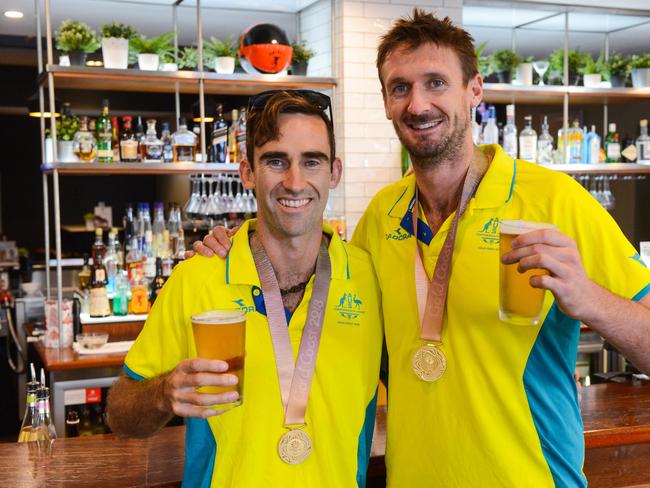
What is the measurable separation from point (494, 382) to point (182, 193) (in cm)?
907

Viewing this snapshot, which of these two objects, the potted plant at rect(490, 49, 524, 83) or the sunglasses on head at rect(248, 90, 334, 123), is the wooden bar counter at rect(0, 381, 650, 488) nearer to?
the sunglasses on head at rect(248, 90, 334, 123)

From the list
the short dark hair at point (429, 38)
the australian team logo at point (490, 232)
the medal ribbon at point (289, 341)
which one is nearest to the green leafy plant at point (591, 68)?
the short dark hair at point (429, 38)

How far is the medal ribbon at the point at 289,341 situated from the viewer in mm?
1844

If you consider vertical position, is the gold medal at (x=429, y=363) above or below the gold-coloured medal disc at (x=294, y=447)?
above

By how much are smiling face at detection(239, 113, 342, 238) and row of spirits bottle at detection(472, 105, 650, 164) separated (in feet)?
12.3

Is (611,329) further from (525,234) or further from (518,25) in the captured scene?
(518,25)

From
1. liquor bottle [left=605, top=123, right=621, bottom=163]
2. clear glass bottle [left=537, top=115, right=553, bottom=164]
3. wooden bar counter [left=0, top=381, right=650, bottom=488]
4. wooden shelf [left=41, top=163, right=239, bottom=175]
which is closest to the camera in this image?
wooden bar counter [left=0, top=381, right=650, bottom=488]

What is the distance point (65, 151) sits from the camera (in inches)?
188

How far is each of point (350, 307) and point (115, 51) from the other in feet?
11.0

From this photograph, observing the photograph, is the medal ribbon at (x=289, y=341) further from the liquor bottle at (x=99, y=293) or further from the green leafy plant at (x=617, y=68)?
the green leafy plant at (x=617, y=68)

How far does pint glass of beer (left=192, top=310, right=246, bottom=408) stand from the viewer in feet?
5.13

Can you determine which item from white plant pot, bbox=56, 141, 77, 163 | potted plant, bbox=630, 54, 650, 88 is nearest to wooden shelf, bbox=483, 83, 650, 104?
potted plant, bbox=630, 54, 650, 88

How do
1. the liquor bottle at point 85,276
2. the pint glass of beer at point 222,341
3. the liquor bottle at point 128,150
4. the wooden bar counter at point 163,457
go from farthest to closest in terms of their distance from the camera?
1. the liquor bottle at point 85,276
2. the liquor bottle at point 128,150
3. the wooden bar counter at point 163,457
4. the pint glass of beer at point 222,341

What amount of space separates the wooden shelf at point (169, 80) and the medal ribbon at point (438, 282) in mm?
3239
